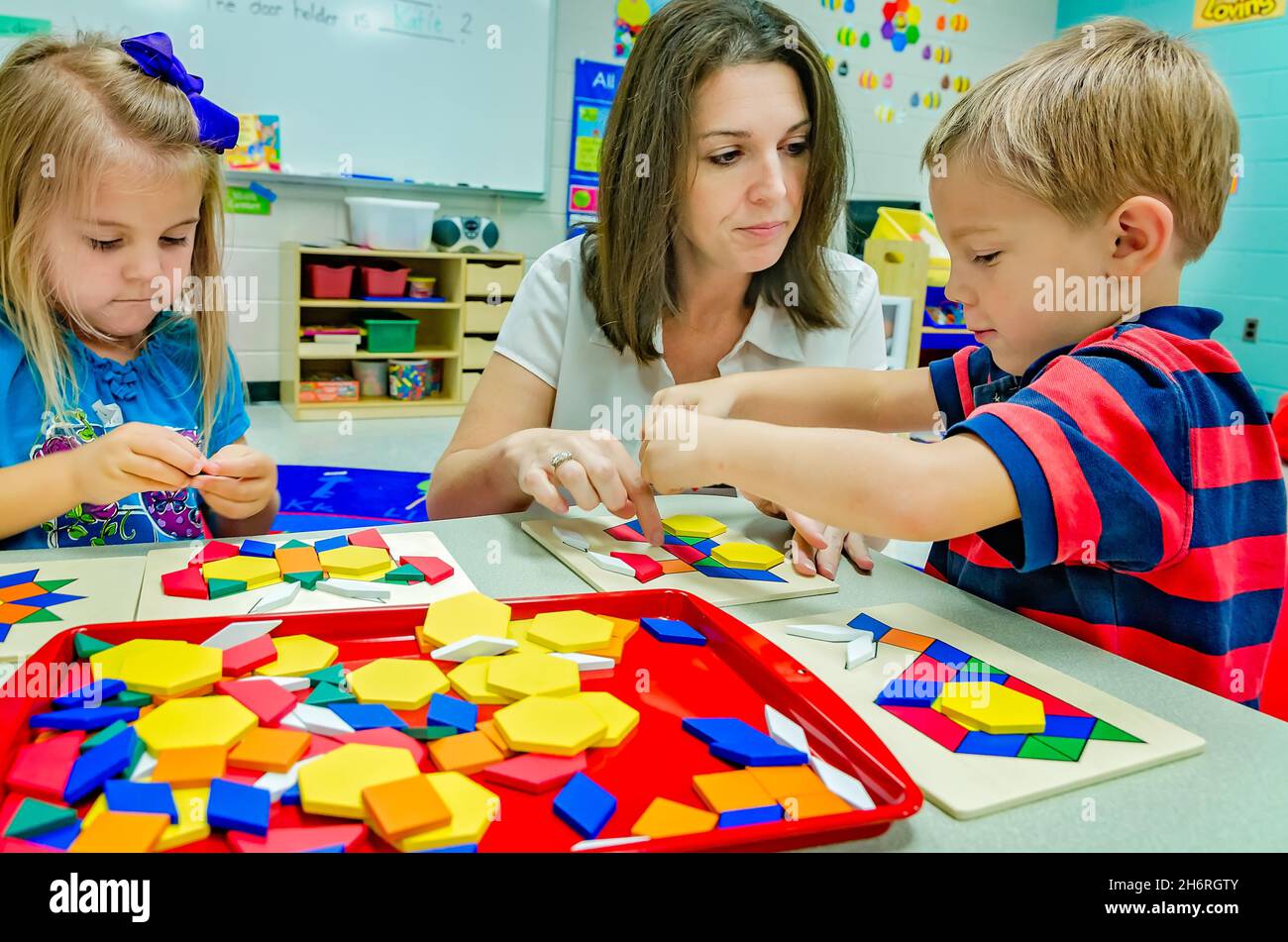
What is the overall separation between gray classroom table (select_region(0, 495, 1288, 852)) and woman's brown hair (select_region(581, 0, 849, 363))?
18.1 inches

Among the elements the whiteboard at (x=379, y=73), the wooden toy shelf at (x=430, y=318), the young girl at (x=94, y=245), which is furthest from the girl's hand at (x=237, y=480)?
the whiteboard at (x=379, y=73)

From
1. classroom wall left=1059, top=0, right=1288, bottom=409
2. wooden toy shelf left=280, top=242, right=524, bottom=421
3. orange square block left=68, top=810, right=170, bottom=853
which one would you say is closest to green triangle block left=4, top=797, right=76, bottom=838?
orange square block left=68, top=810, right=170, bottom=853

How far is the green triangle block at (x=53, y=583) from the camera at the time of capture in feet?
2.36

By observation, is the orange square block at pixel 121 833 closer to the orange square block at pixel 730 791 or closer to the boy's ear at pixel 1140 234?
the orange square block at pixel 730 791

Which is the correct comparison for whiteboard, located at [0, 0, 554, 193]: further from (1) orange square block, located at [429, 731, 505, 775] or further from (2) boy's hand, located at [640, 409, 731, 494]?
(1) orange square block, located at [429, 731, 505, 775]

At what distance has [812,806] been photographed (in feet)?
1.60

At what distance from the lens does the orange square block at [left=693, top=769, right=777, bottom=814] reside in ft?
1.61

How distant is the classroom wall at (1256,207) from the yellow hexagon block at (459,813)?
4.17 meters

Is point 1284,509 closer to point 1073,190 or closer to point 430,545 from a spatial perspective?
point 1073,190

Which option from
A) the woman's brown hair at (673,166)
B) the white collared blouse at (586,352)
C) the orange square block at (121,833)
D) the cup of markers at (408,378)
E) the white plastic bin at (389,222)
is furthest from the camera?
the cup of markers at (408,378)

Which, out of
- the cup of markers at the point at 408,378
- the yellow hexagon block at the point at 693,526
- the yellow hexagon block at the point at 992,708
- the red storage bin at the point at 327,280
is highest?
the red storage bin at the point at 327,280

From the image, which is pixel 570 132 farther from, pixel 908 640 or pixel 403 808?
pixel 403 808
